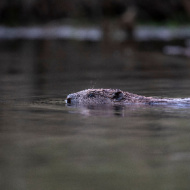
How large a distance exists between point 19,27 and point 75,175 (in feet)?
153

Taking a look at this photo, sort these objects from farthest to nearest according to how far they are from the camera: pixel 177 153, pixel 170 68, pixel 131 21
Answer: pixel 131 21
pixel 170 68
pixel 177 153

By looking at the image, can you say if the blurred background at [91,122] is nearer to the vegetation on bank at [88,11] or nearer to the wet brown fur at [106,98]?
the wet brown fur at [106,98]

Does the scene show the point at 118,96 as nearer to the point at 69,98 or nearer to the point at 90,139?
the point at 69,98

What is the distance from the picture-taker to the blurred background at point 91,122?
5.96 meters

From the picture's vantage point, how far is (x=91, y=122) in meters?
9.33

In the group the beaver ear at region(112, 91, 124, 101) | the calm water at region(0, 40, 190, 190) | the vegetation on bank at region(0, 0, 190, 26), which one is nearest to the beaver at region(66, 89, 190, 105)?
the beaver ear at region(112, 91, 124, 101)

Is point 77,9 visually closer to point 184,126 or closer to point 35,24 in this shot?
point 35,24

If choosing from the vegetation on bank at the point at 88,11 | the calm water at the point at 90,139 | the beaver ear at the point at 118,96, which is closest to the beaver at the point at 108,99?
the beaver ear at the point at 118,96

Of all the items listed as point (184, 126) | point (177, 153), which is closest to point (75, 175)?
point (177, 153)

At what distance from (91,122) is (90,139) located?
1.51 m

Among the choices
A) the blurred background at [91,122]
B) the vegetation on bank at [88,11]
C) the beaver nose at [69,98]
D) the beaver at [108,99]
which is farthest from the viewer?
the vegetation on bank at [88,11]

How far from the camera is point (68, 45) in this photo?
124ft

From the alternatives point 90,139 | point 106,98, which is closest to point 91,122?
point 90,139

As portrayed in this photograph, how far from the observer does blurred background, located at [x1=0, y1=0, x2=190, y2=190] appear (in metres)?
5.96
